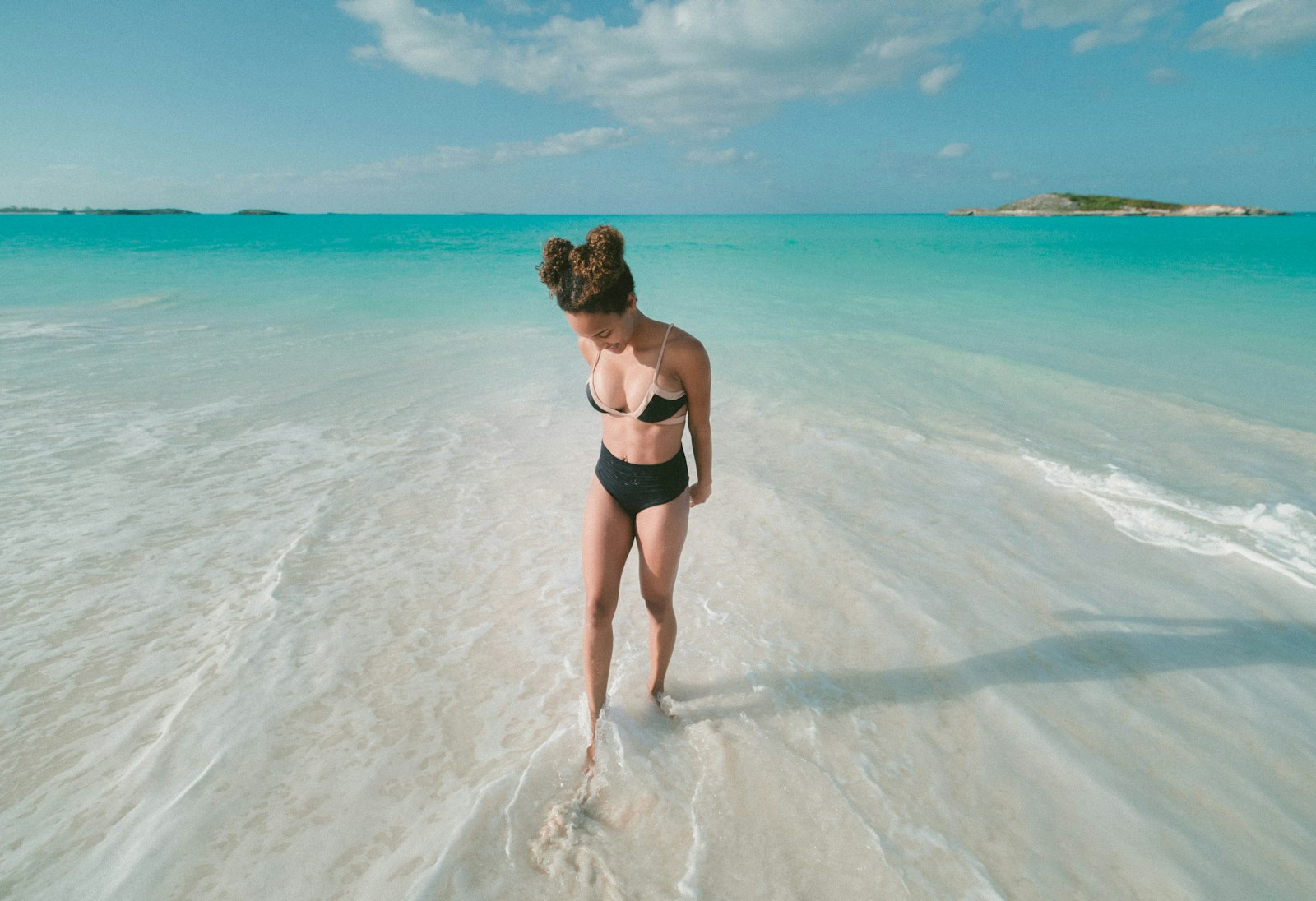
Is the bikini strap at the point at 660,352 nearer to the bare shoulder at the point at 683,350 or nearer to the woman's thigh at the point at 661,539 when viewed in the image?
the bare shoulder at the point at 683,350

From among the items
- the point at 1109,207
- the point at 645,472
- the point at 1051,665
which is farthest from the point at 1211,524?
the point at 1109,207

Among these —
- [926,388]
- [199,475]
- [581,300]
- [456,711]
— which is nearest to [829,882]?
[456,711]

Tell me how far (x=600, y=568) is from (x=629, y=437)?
0.63m

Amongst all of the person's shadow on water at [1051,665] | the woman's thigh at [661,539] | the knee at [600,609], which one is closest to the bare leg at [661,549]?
the woman's thigh at [661,539]

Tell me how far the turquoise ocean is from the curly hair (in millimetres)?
2156

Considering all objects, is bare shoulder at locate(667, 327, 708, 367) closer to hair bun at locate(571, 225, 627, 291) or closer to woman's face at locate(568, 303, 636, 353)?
woman's face at locate(568, 303, 636, 353)

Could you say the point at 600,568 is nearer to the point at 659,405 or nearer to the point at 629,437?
the point at 629,437

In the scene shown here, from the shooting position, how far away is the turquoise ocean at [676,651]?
2.69 m

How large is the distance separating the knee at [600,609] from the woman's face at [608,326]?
3.77 ft

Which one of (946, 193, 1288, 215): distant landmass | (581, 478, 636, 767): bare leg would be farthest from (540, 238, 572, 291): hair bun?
(946, 193, 1288, 215): distant landmass

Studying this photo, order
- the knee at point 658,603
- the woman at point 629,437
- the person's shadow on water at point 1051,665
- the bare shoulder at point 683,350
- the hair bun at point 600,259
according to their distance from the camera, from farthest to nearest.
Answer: the person's shadow on water at point 1051,665, the knee at point 658,603, the bare shoulder at point 683,350, the woman at point 629,437, the hair bun at point 600,259

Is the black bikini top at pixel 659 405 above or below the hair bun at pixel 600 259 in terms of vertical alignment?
below

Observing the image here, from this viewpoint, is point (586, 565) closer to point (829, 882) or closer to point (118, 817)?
point (829, 882)

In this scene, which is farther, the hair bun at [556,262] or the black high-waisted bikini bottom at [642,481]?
the black high-waisted bikini bottom at [642,481]
